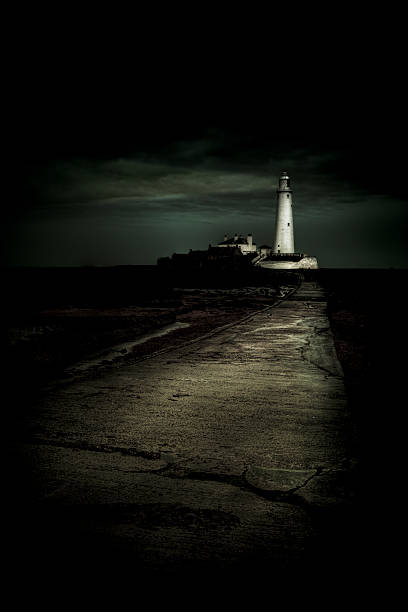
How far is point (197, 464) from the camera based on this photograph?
3.42m

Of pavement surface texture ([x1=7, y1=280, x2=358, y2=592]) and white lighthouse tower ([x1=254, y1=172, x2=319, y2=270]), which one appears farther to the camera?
white lighthouse tower ([x1=254, y1=172, x2=319, y2=270])

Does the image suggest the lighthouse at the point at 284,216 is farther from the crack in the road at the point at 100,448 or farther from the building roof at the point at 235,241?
the crack in the road at the point at 100,448

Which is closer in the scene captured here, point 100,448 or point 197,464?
point 197,464

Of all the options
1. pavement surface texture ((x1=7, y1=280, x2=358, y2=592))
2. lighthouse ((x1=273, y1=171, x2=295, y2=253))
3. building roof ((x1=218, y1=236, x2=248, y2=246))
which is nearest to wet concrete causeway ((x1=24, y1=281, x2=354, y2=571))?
pavement surface texture ((x1=7, y1=280, x2=358, y2=592))

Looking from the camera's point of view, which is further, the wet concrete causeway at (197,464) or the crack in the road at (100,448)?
the crack in the road at (100,448)

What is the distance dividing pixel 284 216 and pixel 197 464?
289ft

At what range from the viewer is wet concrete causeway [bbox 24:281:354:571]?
2.45 meters

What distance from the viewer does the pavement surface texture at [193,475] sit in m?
2.36

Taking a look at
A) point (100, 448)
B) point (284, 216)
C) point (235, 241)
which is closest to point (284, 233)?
point (284, 216)

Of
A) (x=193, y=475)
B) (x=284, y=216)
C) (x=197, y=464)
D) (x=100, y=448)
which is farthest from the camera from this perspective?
(x=284, y=216)

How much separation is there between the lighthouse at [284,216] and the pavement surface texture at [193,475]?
8461 cm

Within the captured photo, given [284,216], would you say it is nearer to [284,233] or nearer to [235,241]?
[284,233]

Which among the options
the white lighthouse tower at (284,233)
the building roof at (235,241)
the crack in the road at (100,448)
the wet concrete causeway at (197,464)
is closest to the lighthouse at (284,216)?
the white lighthouse tower at (284,233)

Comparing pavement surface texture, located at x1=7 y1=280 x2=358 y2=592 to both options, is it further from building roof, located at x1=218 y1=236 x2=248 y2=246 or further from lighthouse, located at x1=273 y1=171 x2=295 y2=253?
building roof, located at x1=218 y1=236 x2=248 y2=246
